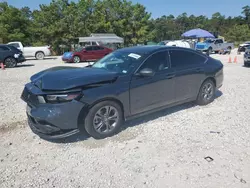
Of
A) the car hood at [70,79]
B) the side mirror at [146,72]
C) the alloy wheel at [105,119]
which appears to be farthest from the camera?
the side mirror at [146,72]

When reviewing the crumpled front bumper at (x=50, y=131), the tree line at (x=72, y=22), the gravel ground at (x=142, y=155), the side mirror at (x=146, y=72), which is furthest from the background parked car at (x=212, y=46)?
the crumpled front bumper at (x=50, y=131)

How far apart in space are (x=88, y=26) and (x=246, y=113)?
27083 millimetres

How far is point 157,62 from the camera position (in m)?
4.50

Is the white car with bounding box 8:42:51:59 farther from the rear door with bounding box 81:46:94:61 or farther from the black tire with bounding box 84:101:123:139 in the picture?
the black tire with bounding box 84:101:123:139

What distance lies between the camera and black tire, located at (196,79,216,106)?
543 centimetres

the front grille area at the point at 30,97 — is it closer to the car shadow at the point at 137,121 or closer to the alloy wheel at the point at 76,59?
the car shadow at the point at 137,121

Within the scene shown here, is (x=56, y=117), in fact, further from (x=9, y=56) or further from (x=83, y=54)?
(x=83, y=54)

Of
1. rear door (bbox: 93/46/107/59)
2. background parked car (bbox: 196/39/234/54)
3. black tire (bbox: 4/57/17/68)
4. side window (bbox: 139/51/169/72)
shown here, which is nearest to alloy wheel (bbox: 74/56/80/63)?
rear door (bbox: 93/46/107/59)

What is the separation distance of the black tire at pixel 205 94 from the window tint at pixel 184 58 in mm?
570

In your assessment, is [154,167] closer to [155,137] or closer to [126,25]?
[155,137]

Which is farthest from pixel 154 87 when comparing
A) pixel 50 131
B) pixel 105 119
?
pixel 50 131

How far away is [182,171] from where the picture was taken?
9.69 ft

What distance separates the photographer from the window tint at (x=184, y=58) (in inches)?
189

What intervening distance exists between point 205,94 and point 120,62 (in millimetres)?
2455
